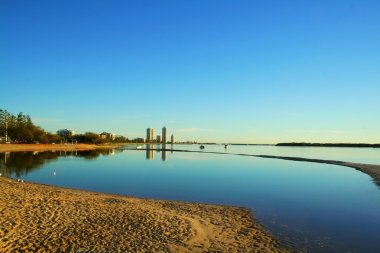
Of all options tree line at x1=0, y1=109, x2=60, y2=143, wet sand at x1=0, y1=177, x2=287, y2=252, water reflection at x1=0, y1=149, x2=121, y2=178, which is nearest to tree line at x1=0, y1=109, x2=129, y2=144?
Result: tree line at x1=0, y1=109, x2=60, y2=143

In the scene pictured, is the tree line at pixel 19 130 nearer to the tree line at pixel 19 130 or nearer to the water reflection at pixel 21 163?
the tree line at pixel 19 130

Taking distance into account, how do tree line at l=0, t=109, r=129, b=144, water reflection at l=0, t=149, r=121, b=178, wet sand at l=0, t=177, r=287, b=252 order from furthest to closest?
tree line at l=0, t=109, r=129, b=144, water reflection at l=0, t=149, r=121, b=178, wet sand at l=0, t=177, r=287, b=252

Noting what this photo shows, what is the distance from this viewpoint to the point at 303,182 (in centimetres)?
3888

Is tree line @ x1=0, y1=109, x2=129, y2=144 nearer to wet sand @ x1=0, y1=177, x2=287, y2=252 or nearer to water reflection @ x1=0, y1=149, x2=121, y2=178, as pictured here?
water reflection @ x1=0, y1=149, x2=121, y2=178

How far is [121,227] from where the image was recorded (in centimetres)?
1501

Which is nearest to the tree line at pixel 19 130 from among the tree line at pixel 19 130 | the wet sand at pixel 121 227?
the tree line at pixel 19 130

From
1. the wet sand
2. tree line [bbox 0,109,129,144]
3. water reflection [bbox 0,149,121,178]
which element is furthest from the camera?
tree line [bbox 0,109,129,144]

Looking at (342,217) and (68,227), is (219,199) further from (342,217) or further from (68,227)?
(68,227)

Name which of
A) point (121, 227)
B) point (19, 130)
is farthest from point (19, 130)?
point (121, 227)


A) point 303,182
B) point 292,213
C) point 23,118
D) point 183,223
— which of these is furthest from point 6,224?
point 23,118

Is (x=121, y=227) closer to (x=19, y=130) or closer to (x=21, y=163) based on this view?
(x=21, y=163)

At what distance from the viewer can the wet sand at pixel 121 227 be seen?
12.3 metres

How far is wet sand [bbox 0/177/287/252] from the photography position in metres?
12.3

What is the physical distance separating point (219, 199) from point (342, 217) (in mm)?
9467
